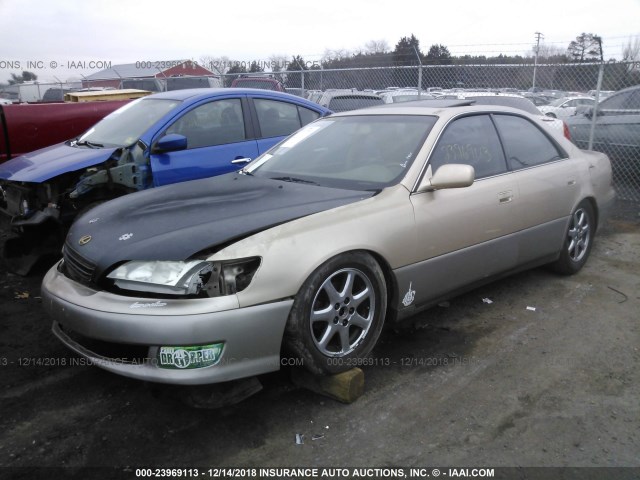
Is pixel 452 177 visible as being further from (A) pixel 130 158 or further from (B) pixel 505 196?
(A) pixel 130 158

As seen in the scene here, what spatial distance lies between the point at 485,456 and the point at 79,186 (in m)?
3.99

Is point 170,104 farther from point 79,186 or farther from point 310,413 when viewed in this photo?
point 310,413

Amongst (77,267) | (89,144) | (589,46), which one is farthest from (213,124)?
(589,46)

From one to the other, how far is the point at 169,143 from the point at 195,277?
2.69 meters

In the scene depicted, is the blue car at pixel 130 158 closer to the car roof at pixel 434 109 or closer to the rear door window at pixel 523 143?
the car roof at pixel 434 109

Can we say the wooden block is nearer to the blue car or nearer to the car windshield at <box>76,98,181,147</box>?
the blue car

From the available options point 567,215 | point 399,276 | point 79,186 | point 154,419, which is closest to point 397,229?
point 399,276

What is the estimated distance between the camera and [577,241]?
4.74m

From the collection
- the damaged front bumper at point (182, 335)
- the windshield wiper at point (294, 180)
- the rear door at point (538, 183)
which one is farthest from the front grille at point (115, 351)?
the rear door at point (538, 183)

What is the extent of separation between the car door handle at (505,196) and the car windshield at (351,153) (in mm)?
729

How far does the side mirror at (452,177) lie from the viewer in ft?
10.7

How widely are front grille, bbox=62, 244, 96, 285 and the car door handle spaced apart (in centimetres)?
270

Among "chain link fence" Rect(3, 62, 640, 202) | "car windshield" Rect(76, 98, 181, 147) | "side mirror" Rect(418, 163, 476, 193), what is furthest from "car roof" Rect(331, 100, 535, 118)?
"chain link fence" Rect(3, 62, 640, 202)

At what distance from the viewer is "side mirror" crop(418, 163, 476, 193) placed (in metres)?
3.25
